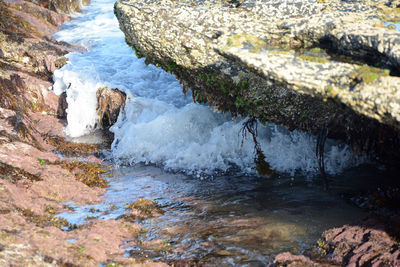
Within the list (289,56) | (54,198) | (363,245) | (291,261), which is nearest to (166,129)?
(54,198)

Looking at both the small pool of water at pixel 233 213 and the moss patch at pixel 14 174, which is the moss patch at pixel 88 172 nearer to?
the small pool of water at pixel 233 213

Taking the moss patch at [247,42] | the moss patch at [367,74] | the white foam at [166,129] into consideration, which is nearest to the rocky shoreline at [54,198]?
the white foam at [166,129]

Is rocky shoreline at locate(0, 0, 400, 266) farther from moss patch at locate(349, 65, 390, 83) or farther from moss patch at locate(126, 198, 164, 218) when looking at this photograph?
moss patch at locate(349, 65, 390, 83)

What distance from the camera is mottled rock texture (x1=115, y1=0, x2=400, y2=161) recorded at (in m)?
4.93

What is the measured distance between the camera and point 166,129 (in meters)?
12.7

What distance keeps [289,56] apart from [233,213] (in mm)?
3435

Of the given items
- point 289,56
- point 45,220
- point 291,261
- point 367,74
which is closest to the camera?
point 367,74

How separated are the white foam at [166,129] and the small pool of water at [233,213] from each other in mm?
881

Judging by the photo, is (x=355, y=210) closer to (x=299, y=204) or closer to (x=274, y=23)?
(x=299, y=204)

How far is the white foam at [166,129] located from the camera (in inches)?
394

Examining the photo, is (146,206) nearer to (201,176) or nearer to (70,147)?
(201,176)

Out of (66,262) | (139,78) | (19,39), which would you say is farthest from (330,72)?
(19,39)

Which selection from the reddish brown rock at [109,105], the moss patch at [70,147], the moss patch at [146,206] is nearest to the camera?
the moss patch at [146,206]

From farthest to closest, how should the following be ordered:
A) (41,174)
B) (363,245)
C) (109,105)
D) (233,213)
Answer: (109,105) → (41,174) → (233,213) → (363,245)
